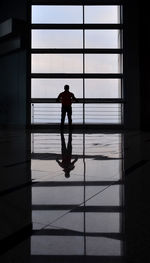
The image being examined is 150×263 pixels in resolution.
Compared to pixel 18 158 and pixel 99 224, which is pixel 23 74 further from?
pixel 99 224

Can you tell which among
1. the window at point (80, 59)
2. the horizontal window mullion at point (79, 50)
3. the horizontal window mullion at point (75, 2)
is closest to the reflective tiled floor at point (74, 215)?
the window at point (80, 59)

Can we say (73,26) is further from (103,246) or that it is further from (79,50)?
(103,246)

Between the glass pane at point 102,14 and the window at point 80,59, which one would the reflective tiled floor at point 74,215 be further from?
the glass pane at point 102,14

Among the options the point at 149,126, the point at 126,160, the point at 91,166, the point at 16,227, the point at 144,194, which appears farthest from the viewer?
the point at 149,126

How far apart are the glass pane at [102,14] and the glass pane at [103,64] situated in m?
1.38

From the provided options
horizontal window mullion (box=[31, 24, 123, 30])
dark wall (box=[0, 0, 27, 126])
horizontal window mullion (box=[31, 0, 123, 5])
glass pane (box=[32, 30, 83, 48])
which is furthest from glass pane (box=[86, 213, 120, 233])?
horizontal window mullion (box=[31, 0, 123, 5])

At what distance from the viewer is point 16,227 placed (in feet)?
5.79

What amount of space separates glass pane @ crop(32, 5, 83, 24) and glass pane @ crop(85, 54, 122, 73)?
1.63 meters

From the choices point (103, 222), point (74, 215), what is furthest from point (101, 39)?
point (103, 222)

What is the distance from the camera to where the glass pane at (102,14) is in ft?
45.9

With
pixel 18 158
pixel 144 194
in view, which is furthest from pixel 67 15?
pixel 144 194

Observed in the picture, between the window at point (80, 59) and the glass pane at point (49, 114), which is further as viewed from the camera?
the glass pane at point (49, 114)

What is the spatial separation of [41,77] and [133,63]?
140 inches

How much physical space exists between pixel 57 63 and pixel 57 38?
1.02m
